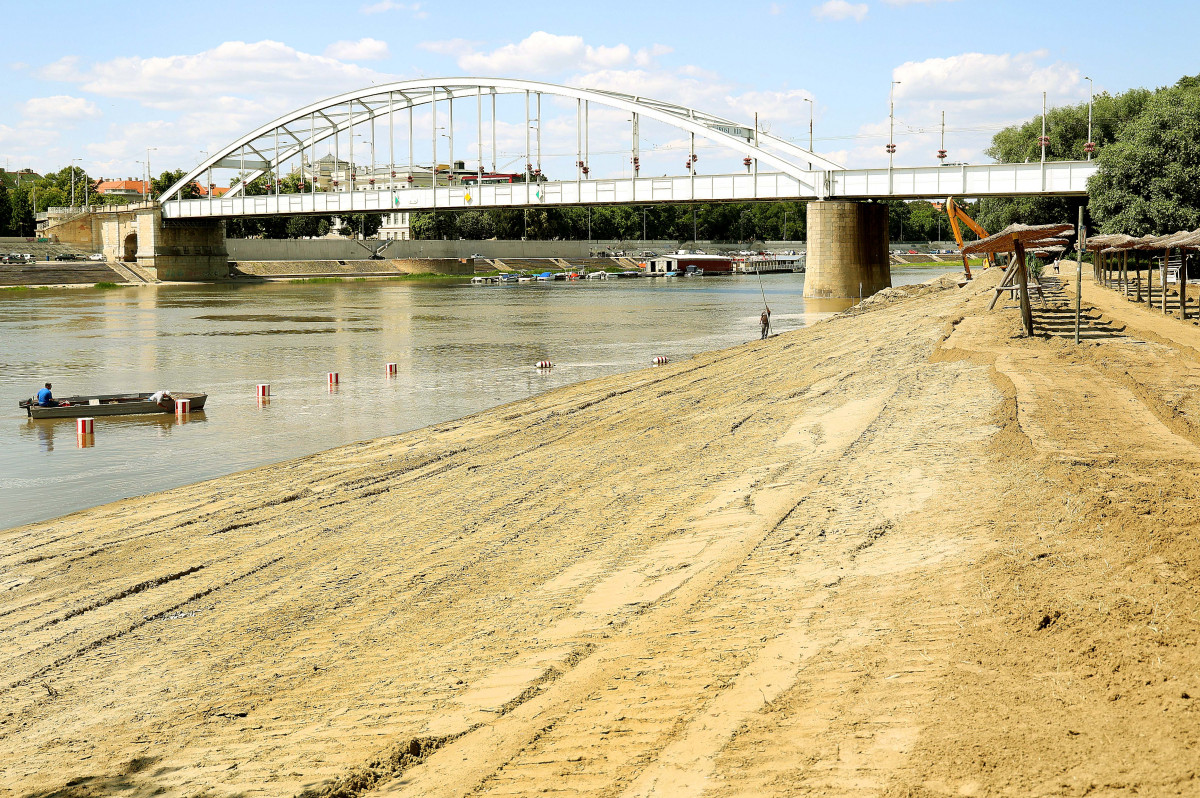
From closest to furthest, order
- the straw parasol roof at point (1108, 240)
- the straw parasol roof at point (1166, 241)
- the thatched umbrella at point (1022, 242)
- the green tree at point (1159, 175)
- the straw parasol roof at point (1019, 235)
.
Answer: the thatched umbrella at point (1022, 242)
the straw parasol roof at point (1019, 235)
the straw parasol roof at point (1166, 241)
the straw parasol roof at point (1108, 240)
the green tree at point (1159, 175)

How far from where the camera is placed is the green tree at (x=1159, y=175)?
44219mm

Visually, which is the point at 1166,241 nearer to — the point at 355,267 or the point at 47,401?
the point at 47,401

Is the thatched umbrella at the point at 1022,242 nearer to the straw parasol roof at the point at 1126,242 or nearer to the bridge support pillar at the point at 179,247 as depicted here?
the straw parasol roof at the point at 1126,242

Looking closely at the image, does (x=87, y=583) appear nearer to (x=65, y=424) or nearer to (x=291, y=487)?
(x=291, y=487)

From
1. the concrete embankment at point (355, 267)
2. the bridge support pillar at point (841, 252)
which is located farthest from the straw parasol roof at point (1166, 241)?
the concrete embankment at point (355, 267)

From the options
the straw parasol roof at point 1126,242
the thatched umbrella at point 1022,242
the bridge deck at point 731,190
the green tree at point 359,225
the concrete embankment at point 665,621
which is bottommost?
the concrete embankment at point 665,621

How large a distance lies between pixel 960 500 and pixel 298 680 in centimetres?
551

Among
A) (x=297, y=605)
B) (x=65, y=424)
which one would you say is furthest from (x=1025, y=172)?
(x=297, y=605)

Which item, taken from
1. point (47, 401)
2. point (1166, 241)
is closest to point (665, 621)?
point (47, 401)

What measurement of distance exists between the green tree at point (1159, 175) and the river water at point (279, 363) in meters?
14.6

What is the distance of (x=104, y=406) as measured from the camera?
22.4 m

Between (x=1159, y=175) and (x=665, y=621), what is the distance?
46595 mm

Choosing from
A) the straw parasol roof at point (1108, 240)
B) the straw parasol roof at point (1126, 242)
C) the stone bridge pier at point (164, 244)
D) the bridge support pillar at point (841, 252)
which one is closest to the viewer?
the straw parasol roof at point (1126, 242)

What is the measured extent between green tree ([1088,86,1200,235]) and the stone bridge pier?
300ft
